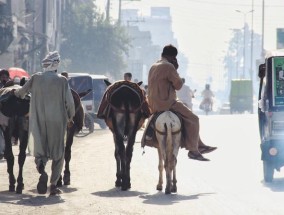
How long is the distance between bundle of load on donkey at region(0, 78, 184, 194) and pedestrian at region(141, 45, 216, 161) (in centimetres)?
13

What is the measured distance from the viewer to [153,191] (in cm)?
1456

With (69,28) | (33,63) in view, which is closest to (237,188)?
(33,63)

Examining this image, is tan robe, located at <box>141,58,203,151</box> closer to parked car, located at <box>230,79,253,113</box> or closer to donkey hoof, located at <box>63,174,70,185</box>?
donkey hoof, located at <box>63,174,70,185</box>

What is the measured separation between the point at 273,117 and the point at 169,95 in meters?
2.40

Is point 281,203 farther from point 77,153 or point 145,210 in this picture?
point 77,153

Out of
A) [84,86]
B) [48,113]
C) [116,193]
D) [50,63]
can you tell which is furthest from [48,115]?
[84,86]

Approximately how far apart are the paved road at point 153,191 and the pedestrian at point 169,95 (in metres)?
0.78

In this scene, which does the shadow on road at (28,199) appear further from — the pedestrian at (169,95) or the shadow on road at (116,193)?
the pedestrian at (169,95)

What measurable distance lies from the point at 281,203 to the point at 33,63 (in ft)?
197

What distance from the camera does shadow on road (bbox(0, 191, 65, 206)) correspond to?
42.2 ft

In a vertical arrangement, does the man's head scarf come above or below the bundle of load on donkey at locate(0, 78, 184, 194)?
above

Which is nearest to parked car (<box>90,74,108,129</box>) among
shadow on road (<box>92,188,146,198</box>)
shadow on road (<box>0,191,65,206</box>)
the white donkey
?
shadow on road (<box>92,188,146,198</box>)

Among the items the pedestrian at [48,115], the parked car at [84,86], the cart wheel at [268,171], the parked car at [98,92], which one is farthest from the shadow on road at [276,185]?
the parked car at [98,92]

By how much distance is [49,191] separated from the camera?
47.0ft
